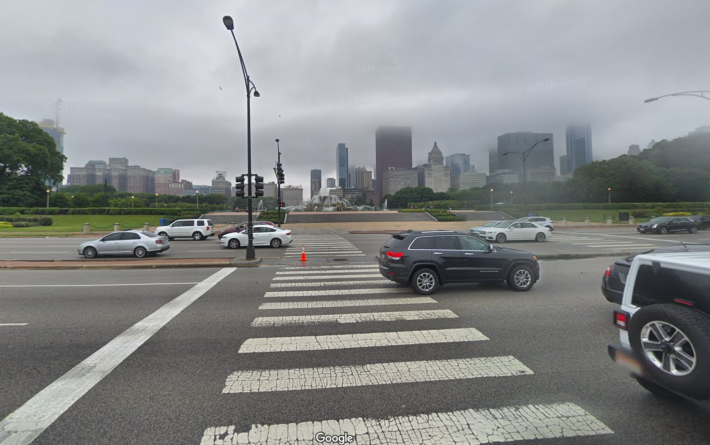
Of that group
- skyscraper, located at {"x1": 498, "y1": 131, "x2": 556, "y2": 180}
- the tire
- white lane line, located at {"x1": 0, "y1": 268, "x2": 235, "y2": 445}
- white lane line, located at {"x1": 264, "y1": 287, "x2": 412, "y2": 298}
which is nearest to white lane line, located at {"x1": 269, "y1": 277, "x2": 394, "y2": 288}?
white lane line, located at {"x1": 264, "y1": 287, "x2": 412, "y2": 298}

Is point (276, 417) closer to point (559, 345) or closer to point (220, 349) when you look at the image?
point (220, 349)

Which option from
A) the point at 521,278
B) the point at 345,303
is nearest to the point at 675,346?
the point at 345,303

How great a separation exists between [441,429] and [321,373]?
1.67 metres

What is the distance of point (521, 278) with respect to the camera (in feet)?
28.6

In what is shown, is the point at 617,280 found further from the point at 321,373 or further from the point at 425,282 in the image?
the point at 321,373

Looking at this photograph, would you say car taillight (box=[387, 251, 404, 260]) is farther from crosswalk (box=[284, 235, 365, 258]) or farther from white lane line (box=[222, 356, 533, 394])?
crosswalk (box=[284, 235, 365, 258])

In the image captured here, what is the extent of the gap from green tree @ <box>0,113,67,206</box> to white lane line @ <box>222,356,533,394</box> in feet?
252

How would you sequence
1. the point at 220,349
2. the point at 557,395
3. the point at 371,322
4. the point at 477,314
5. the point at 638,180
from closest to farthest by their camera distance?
the point at 557,395, the point at 220,349, the point at 371,322, the point at 477,314, the point at 638,180

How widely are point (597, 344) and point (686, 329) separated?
8.51ft

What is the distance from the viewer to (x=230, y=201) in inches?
A: 6791

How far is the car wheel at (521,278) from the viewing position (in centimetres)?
866

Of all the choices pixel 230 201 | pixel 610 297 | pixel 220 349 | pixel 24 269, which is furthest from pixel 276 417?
pixel 230 201

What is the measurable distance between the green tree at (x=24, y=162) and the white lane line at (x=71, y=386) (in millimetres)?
73811

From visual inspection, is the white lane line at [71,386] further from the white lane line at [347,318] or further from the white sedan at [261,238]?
the white sedan at [261,238]
